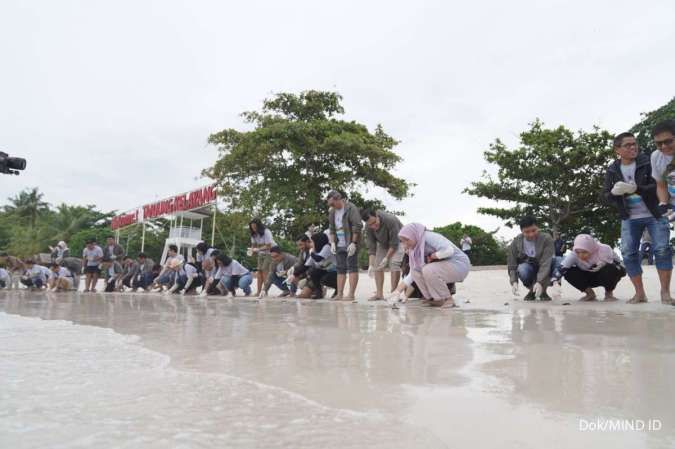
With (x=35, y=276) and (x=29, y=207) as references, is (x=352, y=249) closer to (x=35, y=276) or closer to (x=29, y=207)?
(x=35, y=276)

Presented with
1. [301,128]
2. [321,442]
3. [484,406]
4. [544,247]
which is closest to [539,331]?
[484,406]

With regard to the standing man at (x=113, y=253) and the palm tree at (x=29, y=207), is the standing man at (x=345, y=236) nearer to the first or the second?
the standing man at (x=113, y=253)

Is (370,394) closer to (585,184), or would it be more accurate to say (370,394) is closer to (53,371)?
(53,371)

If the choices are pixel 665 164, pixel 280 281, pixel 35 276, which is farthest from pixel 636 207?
pixel 35 276

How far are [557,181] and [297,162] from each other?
9562 mm

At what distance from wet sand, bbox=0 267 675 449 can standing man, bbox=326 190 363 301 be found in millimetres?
3391

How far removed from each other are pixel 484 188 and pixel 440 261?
1577 cm

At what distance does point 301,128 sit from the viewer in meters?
19.2

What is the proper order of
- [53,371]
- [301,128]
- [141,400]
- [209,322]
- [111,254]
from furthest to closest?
1. [301,128]
2. [111,254]
3. [209,322]
4. [53,371]
5. [141,400]

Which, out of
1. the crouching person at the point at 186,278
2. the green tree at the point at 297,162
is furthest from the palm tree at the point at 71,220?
the crouching person at the point at 186,278

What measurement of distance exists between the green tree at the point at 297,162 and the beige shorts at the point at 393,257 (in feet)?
38.8

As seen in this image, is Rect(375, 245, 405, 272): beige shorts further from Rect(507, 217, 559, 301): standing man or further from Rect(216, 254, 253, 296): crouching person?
Rect(216, 254, 253, 296): crouching person

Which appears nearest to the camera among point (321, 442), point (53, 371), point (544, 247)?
point (321, 442)

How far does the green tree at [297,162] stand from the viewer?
1911cm
